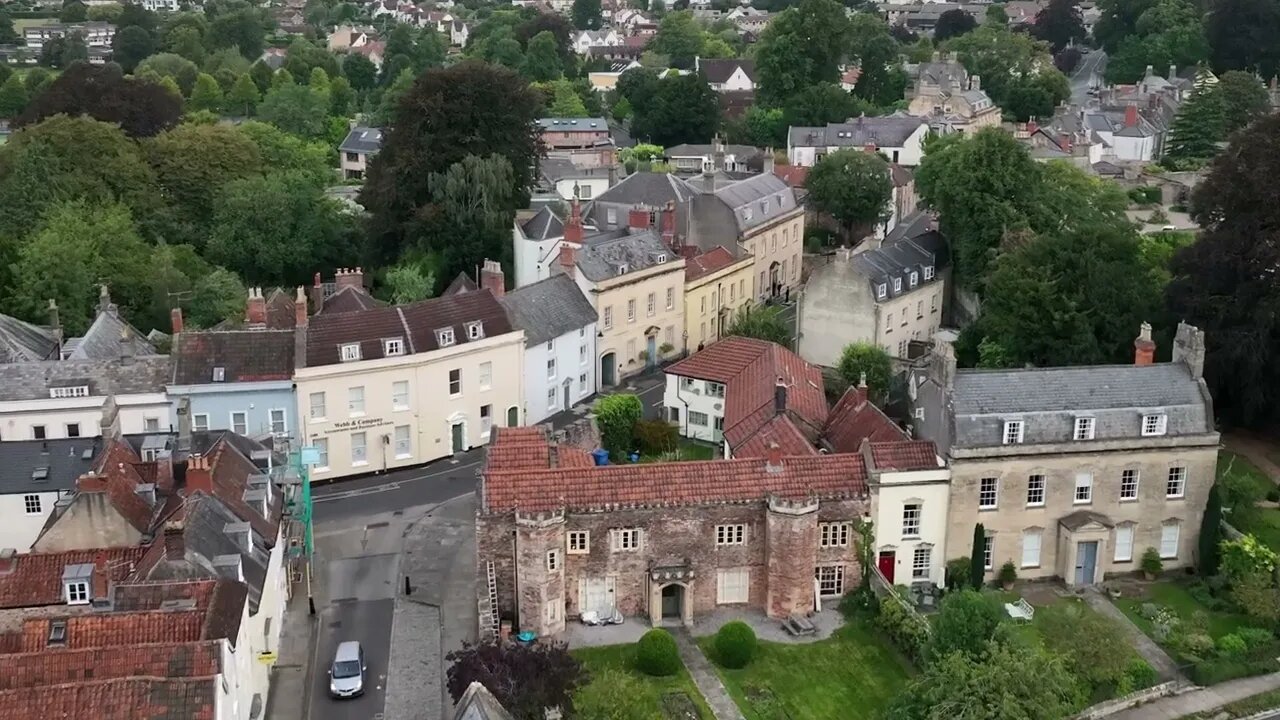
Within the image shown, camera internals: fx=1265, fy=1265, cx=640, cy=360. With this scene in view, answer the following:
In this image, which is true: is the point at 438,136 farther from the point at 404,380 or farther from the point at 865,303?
the point at 865,303

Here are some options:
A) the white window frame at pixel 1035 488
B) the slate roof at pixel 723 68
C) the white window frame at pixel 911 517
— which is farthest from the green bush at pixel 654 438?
the slate roof at pixel 723 68

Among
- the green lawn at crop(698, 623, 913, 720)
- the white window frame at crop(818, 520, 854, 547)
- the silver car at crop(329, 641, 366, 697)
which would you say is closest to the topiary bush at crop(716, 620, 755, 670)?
the green lawn at crop(698, 623, 913, 720)

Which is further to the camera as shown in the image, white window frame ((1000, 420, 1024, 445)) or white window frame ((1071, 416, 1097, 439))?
white window frame ((1071, 416, 1097, 439))

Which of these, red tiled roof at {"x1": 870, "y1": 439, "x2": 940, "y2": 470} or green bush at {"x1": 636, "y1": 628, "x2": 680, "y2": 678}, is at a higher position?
red tiled roof at {"x1": 870, "y1": 439, "x2": 940, "y2": 470}

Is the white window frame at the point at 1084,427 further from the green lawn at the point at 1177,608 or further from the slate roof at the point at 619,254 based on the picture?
the slate roof at the point at 619,254

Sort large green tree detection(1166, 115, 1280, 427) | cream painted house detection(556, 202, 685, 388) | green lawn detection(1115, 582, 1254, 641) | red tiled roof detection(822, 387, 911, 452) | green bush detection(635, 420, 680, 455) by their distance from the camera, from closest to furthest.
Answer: green lawn detection(1115, 582, 1254, 641)
red tiled roof detection(822, 387, 911, 452)
large green tree detection(1166, 115, 1280, 427)
green bush detection(635, 420, 680, 455)
cream painted house detection(556, 202, 685, 388)

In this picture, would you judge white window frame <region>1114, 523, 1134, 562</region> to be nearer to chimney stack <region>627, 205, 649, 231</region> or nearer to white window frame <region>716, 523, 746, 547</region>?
white window frame <region>716, 523, 746, 547</region>

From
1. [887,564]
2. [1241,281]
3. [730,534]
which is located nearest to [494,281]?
[730,534]
